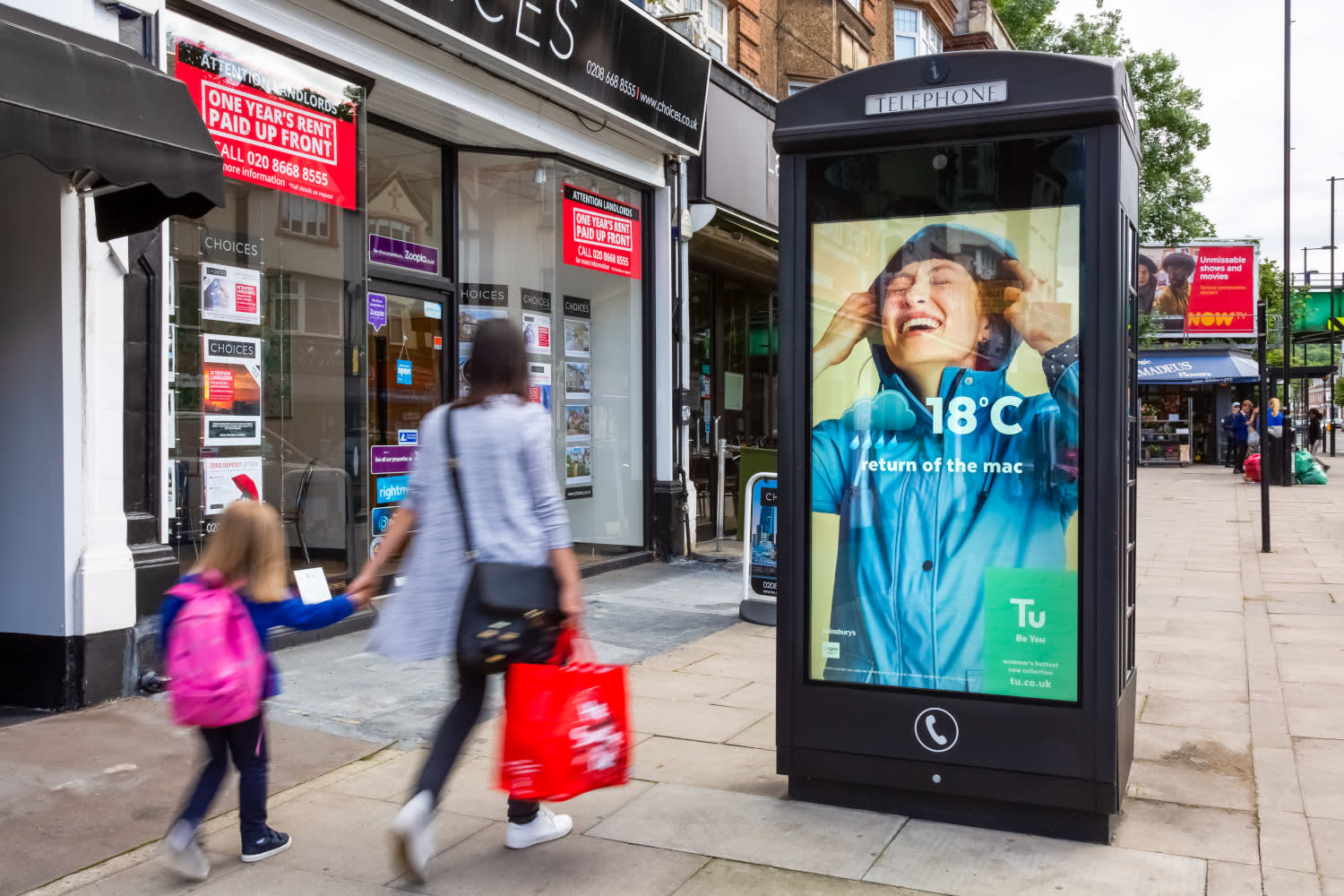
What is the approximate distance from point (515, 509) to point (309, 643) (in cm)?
415

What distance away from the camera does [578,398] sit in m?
11.0

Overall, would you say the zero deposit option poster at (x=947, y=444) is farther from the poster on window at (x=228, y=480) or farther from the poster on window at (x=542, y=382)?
the poster on window at (x=542, y=382)

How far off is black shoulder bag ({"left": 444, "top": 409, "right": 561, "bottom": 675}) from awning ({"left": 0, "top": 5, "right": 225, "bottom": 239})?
2282 millimetres

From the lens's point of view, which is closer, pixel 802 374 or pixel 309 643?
pixel 802 374

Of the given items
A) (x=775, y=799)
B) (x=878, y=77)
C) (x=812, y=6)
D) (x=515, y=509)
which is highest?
(x=812, y=6)

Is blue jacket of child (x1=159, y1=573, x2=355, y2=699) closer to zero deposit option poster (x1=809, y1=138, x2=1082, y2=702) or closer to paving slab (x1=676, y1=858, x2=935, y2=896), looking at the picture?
paving slab (x1=676, y1=858, x2=935, y2=896)

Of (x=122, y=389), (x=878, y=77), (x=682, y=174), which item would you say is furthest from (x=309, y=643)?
(x=682, y=174)

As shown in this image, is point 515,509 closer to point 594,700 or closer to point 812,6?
point 594,700

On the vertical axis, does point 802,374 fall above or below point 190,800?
above

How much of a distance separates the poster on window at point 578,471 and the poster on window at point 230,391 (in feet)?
12.9

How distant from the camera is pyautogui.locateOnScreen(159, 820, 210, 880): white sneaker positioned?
3.56m

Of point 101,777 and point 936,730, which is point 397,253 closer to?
point 101,777

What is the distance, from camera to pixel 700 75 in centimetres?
1162

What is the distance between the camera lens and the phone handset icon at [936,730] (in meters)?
4.15
